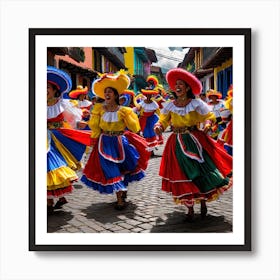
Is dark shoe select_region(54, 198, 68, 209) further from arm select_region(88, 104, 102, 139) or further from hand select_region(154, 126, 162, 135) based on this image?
hand select_region(154, 126, 162, 135)

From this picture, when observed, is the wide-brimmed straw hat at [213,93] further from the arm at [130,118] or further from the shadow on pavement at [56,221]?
the shadow on pavement at [56,221]

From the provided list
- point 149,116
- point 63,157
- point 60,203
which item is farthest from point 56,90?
point 149,116

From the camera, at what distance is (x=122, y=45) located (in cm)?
405

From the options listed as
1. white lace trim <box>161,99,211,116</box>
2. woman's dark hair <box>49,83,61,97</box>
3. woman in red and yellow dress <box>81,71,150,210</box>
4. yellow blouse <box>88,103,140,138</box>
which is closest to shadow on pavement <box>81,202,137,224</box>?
woman in red and yellow dress <box>81,71,150,210</box>

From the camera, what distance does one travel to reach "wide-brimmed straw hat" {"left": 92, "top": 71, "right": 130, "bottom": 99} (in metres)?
4.36

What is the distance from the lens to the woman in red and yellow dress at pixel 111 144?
14.7 feet

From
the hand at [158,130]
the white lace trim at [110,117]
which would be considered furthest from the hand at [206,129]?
the white lace trim at [110,117]

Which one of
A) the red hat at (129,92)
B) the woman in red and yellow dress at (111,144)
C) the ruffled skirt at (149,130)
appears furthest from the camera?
the ruffled skirt at (149,130)

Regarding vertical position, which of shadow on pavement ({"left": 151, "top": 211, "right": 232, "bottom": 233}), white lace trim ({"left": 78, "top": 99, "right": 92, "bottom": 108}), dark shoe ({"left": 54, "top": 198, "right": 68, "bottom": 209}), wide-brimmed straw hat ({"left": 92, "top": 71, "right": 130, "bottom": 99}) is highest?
wide-brimmed straw hat ({"left": 92, "top": 71, "right": 130, "bottom": 99})

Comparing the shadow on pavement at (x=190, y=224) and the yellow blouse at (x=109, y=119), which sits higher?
the yellow blouse at (x=109, y=119)

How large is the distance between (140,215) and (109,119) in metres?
0.93

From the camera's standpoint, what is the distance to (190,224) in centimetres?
411
